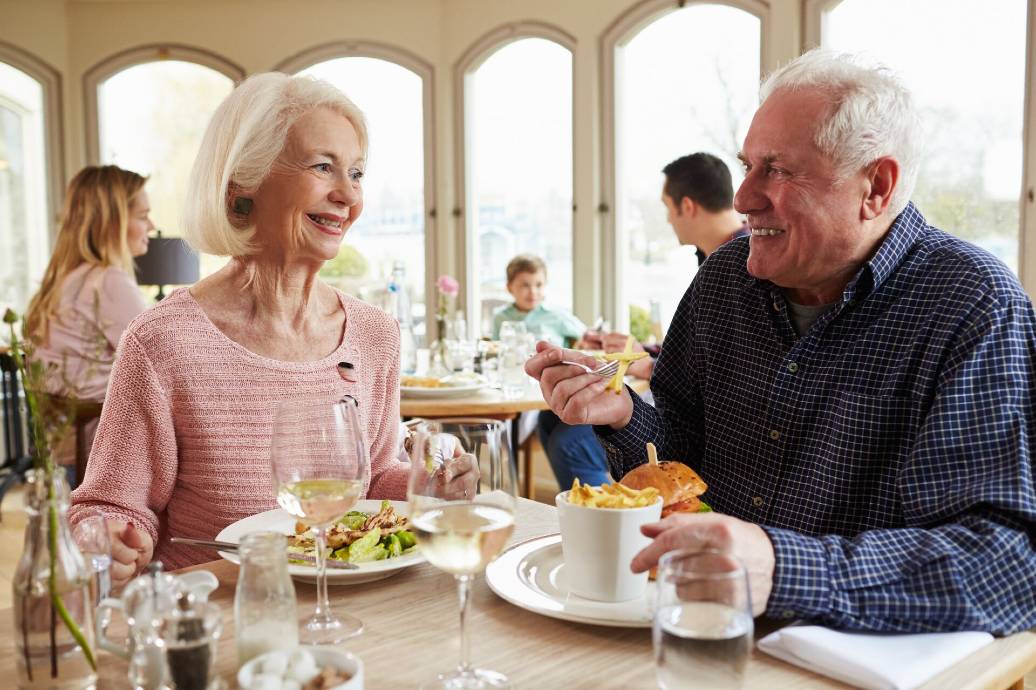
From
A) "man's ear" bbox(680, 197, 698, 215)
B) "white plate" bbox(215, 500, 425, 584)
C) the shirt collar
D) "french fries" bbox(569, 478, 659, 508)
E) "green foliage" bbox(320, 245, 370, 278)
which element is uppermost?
"man's ear" bbox(680, 197, 698, 215)

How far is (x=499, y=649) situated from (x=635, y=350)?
288 cm

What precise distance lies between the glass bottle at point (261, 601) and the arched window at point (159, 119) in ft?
20.0

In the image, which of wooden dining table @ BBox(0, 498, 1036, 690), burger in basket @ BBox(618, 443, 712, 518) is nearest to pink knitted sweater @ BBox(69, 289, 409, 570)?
wooden dining table @ BBox(0, 498, 1036, 690)

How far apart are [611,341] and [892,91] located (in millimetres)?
2638

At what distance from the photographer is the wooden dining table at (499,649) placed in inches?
38.2

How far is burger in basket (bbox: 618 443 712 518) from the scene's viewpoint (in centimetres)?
128

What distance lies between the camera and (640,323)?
5660 mm

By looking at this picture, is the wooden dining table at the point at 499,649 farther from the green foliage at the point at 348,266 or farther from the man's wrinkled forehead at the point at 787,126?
the green foliage at the point at 348,266

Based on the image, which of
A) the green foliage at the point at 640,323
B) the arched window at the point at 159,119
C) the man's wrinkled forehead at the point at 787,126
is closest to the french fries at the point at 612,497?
the man's wrinkled forehead at the point at 787,126

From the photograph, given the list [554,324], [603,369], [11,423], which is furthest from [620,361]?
[11,423]

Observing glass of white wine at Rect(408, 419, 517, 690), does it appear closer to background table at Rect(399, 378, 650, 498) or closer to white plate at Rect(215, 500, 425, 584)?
white plate at Rect(215, 500, 425, 584)

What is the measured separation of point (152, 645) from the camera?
838 mm

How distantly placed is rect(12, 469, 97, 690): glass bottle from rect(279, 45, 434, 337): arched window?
576 centimetres

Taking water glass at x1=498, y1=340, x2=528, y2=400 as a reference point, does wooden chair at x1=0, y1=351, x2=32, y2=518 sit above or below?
below
